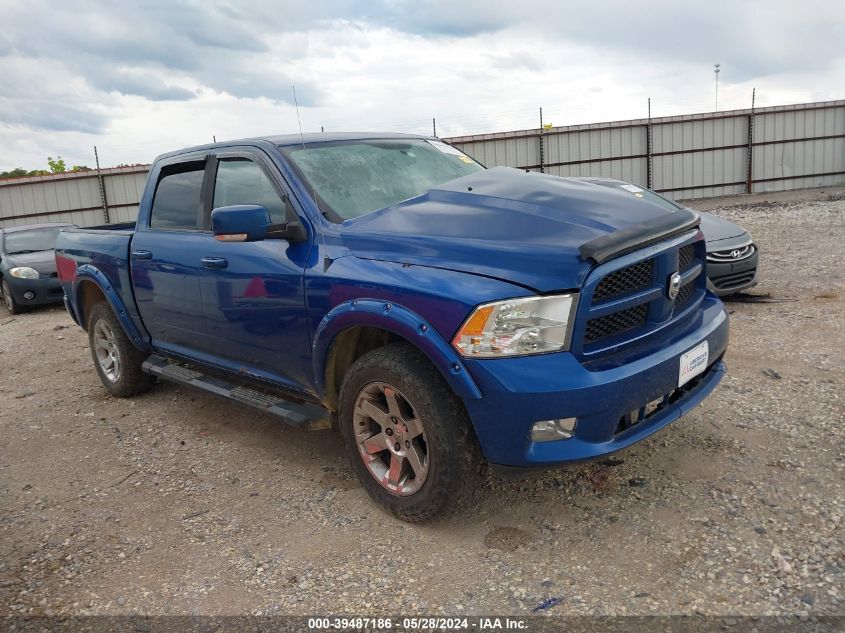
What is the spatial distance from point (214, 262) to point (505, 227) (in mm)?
1804

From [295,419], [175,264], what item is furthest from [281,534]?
[175,264]

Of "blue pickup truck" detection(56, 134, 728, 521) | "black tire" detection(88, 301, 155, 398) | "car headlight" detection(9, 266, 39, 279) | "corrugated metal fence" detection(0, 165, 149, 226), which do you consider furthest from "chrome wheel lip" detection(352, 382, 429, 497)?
"corrugated metal fence" detection(0, 165, 149, 226)

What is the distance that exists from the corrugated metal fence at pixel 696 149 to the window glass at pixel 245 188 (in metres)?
15.8

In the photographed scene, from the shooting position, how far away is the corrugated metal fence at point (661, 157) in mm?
19000

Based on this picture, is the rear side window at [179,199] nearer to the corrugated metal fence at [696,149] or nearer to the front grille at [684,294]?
the front grille at [684,294]

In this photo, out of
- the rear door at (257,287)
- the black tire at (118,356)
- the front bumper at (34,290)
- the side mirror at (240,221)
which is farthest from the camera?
the front bumper at (34,290)

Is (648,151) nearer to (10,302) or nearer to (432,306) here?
(10,302)

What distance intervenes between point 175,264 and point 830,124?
70.4ft

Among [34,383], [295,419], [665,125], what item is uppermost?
[665,125]

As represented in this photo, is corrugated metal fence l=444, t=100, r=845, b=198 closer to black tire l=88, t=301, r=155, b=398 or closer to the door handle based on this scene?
black tire l=88, t=301, r=155, b=398

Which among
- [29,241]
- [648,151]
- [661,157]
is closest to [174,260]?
[29,241]

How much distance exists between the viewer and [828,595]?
2455 millimetres

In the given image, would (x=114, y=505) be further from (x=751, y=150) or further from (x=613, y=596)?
(x=751, y=150)

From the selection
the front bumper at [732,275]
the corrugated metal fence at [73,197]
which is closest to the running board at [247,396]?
the front bumper at [732,275]
